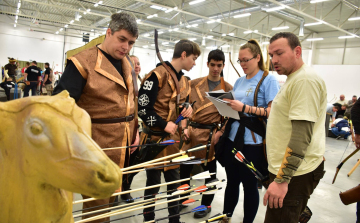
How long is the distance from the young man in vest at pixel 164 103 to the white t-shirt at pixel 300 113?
71 centimetres

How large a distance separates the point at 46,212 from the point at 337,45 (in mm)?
16871

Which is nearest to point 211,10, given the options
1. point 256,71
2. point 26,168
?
point 256,71

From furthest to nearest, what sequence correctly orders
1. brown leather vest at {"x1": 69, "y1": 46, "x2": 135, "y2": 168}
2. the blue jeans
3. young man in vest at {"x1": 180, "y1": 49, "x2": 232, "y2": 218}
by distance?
1. the blue jeans
2. young man in vest at {"x1": 180, "y1": 49, "x2": 232, "y2": 218}
3. brown leather vest at {"x1": 69, "y1": 46, "x2": 135, "y2": 168}

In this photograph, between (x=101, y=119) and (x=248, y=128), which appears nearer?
(x=101, y=119)

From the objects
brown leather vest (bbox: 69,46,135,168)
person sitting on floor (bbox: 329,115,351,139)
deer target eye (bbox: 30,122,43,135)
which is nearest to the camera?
deer target eye (bbox: 30,122,43,135)

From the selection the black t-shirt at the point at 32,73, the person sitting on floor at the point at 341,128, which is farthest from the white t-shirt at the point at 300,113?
the black t-shirt at the point at 32,73

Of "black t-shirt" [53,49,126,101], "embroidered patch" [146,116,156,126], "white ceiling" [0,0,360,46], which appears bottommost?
"embroidered patch" [146,116,156,126]

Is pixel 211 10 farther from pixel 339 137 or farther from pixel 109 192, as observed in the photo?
pixel 109 192

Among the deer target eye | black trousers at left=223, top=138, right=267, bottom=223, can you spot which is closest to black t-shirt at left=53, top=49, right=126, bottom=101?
the deer target eye

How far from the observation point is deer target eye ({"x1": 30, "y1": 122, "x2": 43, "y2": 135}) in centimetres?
47

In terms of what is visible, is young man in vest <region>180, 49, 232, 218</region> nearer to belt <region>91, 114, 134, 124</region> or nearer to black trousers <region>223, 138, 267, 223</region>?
black trousers <region>223, 138, 267, 223</region>

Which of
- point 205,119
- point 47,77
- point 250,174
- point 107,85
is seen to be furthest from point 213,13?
point 107,85

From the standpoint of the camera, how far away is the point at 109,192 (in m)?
0.48

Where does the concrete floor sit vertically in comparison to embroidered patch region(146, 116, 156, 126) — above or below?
below
